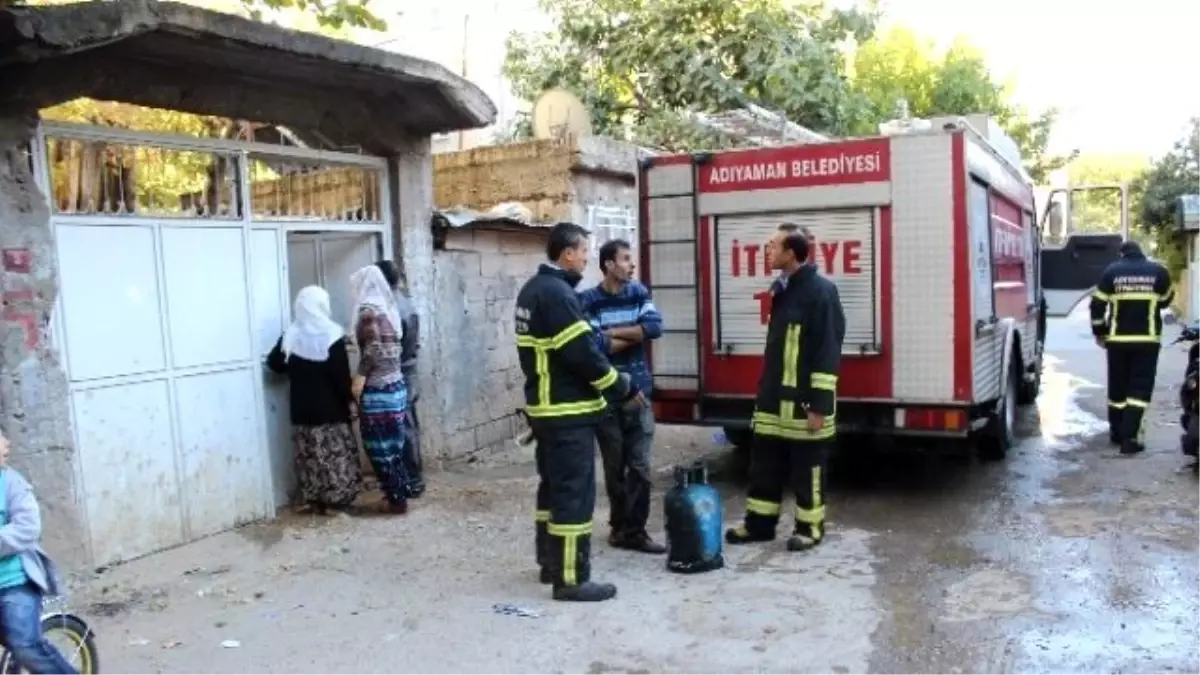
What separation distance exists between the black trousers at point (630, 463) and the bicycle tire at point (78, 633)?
266cm

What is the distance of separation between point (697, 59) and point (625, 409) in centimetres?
1024

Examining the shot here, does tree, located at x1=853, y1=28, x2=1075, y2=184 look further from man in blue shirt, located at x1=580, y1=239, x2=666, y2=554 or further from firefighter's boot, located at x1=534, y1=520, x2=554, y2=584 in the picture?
firefighter's boot, located at x1=534, y1=520, x2=554, y2=584

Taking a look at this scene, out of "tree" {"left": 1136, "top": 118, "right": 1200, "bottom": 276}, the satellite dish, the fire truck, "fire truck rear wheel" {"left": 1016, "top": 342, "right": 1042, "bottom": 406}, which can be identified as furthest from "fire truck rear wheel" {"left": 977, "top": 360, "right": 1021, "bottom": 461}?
"tree" {"left": 1136, "top": 118, "right": 1200, "bottom": 276}

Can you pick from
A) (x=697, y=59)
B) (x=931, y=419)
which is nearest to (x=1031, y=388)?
(x=931, y=419)

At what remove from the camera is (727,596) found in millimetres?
4812

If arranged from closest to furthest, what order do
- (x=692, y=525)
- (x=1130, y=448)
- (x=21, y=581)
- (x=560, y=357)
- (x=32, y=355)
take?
(x=21, y=581)
(x=560, y=357)
(x=32, y=355)
(x=692, y=525)
(x=1130, y=448)

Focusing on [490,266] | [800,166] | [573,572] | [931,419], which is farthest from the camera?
[490,266]

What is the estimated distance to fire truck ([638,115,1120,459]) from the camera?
6074 mm

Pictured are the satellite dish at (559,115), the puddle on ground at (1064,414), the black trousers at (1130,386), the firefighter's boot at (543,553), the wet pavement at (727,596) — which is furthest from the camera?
the satellite dish at (559,115)

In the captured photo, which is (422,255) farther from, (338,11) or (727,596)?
(727,596)

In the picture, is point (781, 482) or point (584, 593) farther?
point (781, 482)

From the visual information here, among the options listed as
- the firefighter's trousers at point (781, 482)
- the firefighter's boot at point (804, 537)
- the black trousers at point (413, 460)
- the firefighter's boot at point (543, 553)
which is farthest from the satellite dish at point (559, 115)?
the firefighter's boot at point (543, 553)

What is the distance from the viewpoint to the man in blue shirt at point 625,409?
557 cm

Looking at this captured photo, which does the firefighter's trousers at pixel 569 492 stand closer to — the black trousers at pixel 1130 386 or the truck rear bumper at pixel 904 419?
the truck rear bumper at pixel 904 419
